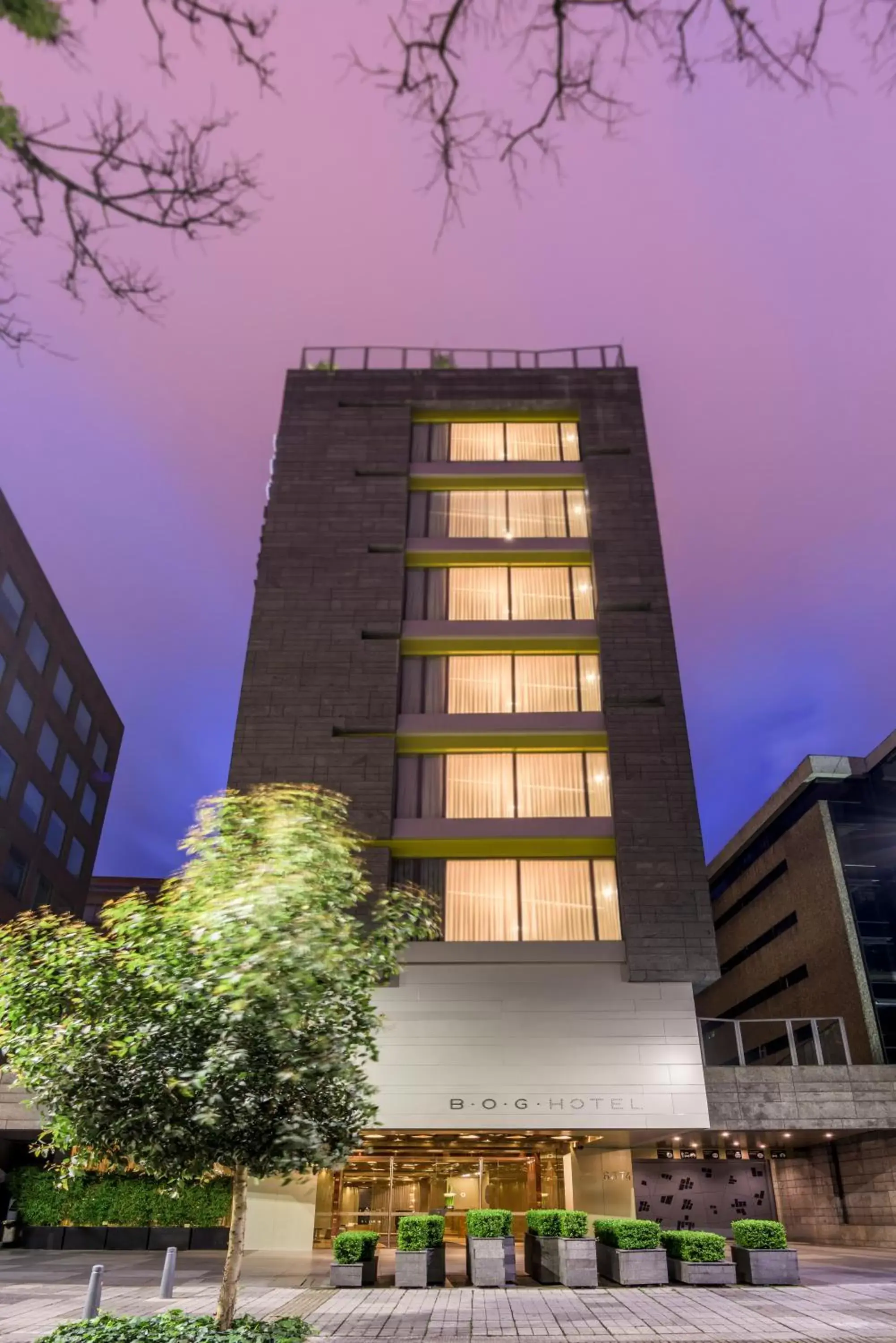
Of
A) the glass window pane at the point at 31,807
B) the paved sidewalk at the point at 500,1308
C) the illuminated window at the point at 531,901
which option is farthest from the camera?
the glass window pane at the point at 31,807

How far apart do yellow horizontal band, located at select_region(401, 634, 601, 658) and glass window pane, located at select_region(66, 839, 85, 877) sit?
32.0 m

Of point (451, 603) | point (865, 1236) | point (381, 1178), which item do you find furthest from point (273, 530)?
point (865, 1236)

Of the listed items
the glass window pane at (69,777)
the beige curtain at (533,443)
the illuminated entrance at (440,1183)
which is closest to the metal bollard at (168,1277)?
the illuminated entrance at (440,1183)

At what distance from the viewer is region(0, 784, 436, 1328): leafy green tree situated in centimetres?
891

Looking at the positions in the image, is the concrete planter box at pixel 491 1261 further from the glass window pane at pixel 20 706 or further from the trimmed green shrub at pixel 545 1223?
the glass window pane at pixel 20 706

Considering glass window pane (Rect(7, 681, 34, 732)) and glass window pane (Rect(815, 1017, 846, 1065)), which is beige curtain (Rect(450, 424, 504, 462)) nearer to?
glass window pane (Rect(815, 1017, 846, 1065))

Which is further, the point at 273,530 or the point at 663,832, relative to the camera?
the point at 273,530

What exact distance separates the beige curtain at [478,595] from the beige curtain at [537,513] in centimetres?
199

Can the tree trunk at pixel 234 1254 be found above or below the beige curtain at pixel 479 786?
below

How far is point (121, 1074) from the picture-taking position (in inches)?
359

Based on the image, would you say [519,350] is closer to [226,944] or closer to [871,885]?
[871,885]

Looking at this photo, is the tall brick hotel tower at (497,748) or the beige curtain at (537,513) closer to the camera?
the tall brick hotel tower at (497,748)

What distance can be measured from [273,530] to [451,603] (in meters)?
6.88

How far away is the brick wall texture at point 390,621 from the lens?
23719 mm
